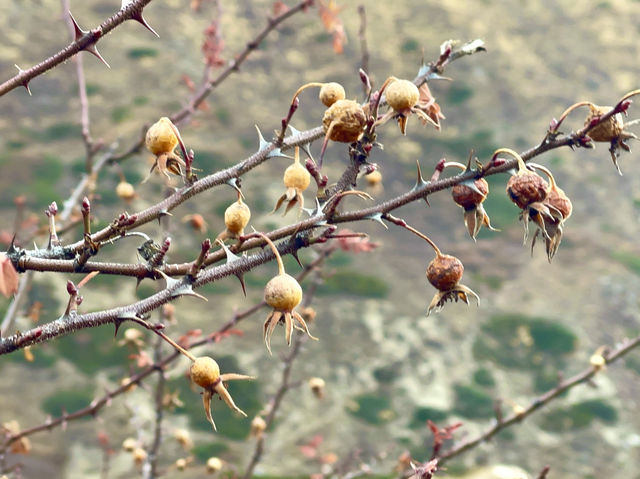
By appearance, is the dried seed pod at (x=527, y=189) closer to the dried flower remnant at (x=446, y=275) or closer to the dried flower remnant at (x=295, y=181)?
the dried flower remnant at (x=446, y=275)

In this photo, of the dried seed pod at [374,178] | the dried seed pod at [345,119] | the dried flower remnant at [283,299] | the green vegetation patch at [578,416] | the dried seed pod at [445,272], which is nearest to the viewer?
the dried flower remnant at [283,299]

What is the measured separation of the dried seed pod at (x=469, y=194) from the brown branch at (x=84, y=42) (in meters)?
1.02

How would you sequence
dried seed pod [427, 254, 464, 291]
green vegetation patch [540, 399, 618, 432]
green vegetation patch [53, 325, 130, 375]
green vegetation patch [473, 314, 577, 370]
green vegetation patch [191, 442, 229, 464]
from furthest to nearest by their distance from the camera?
green vegetation patch [473, 314, 577, 370], green vegetation patch [540, 399, 618, 432], green vegetation patch [53, 325, 130, 375], green vegetation patch [191, 442, 229, 464], dried seed pod [427, 254, 464, 291]

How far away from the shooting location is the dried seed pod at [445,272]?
1.90 meters

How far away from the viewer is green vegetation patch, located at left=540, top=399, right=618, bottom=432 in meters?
10.3

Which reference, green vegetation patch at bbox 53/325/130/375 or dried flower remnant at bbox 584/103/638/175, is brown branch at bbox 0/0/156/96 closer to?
dried flower remnant at bbox 584/103/638/175

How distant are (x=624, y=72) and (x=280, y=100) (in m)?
10.6

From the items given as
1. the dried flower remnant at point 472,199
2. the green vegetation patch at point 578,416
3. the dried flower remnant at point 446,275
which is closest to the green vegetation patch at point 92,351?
the green vegetation patch at point 578,416

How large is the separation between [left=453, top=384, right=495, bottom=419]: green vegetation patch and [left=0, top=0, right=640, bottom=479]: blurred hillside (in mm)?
45

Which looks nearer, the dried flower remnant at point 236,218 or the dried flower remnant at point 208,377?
the dried flower remnant at point 208,377

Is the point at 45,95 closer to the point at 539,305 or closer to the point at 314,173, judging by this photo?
the point at 539,305

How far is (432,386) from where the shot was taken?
35.2ft

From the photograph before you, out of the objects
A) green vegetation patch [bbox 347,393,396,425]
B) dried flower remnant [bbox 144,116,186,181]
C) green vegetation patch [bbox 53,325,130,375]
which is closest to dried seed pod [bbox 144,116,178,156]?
dried flower remnant [bbox 144,116,186,181]

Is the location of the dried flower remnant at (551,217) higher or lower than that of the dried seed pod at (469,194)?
lower
